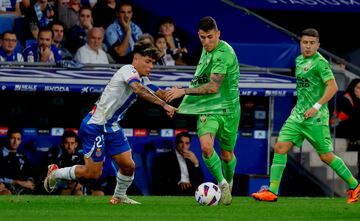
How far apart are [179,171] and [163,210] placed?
5.99 meters

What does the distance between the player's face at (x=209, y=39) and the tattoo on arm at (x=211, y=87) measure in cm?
40

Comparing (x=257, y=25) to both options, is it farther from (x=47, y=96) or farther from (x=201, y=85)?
(x=201, y=85)

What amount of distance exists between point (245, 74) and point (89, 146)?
726cm

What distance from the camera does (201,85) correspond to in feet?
59.5

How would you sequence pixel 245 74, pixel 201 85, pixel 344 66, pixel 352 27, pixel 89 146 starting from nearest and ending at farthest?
pixel 89 146 → pixel 201 85 → pixel 245 74 → pixel 344 66 → pixel 352 27

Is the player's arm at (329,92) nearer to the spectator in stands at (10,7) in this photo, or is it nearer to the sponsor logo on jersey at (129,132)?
the sponsor logo on jersey at (129,132)

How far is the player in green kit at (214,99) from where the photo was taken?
17.9 m

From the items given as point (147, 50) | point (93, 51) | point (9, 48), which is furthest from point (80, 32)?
point (147, 50)

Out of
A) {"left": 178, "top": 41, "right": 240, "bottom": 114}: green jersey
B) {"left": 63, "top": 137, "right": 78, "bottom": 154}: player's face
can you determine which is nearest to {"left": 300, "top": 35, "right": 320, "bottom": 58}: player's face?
{"left": 178, "top": 41, "right": 240, "bottom": 114}: green jersey

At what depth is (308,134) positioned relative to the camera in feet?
62.5

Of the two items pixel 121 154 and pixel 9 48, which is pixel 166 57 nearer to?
pixel 9 48

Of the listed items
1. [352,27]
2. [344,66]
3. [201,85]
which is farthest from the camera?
[352,27]

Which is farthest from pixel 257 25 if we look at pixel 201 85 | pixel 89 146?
pixel 89 146

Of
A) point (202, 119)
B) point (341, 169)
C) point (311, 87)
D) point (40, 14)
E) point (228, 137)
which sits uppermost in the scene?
point (40, 14)
